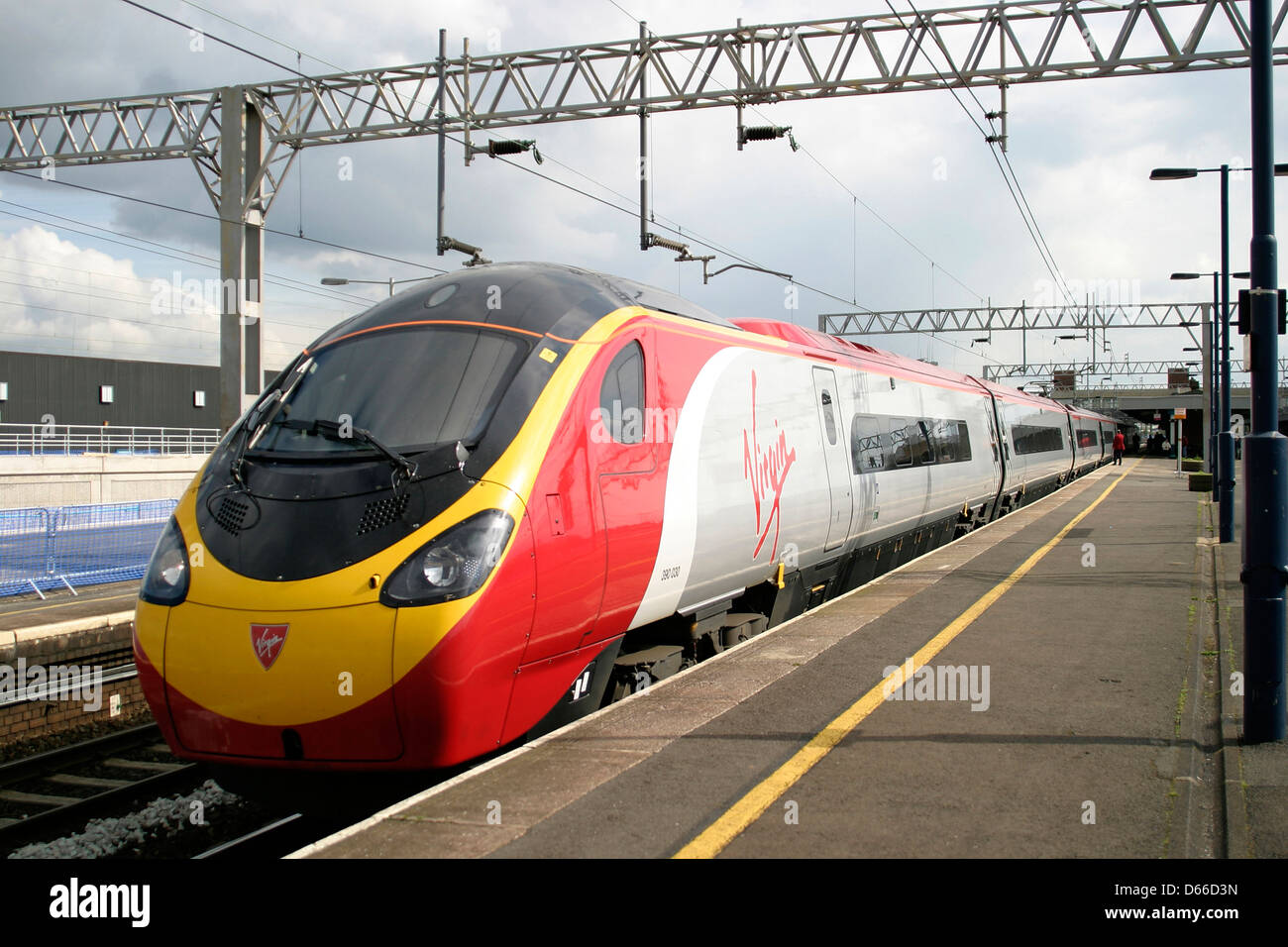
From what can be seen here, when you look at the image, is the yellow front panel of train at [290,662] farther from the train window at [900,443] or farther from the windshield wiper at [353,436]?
the train window at [900,443]

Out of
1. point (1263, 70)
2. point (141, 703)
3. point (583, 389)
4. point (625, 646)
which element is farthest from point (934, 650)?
point (141, 703)

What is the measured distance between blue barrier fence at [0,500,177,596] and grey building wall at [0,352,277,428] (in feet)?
105

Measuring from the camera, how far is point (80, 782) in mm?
7496

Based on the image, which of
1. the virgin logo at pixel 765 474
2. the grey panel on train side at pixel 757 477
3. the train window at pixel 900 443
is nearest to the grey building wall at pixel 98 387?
the train window at pixel 900 443

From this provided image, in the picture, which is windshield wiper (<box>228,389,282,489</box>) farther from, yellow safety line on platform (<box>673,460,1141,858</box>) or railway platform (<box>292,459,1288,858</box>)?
yellow safety line on platform (<box>673,460,1141,858</box>)

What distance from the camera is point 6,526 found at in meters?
15.1

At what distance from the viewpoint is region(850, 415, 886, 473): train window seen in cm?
1069

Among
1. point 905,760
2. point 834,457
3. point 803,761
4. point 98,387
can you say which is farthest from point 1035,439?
point 98,387

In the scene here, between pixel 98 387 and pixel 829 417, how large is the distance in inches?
1968

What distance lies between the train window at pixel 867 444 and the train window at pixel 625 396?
4.69m

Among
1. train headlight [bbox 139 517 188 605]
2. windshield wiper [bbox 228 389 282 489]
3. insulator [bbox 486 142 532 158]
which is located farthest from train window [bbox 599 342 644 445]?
insulator [bbox 486 142 532 158]

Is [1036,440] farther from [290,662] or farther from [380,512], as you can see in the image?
[290,662]

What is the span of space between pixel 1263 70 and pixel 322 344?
18.7ft

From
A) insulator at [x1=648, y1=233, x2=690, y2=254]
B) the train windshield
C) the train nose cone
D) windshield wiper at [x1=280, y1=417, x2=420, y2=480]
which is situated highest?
insulator at [x1=648, y1=233, x2=690, y2=254]
